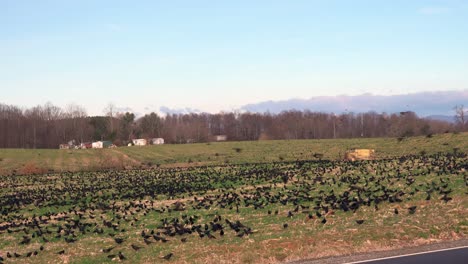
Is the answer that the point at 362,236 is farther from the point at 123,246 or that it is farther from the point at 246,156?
the point at 246,156

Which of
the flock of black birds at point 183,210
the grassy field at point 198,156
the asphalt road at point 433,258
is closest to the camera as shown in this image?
the asphalt road at point 433,258

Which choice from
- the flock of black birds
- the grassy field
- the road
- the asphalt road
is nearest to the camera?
the asphalt road

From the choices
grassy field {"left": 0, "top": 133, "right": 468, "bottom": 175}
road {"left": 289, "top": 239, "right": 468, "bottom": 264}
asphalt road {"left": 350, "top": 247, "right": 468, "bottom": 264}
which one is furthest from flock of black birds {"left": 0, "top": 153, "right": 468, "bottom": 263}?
grassy field {"left": 0, "top": 133, "right": 468, "bottom": 175}

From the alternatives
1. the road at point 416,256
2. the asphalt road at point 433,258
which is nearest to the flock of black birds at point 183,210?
the road at point 416,256

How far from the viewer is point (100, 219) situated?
20.0m

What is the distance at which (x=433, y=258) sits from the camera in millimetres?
11125

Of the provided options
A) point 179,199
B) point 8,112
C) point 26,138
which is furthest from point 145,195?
point 8,112

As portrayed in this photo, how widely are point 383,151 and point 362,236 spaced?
50.5 m

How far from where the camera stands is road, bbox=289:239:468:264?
1095cm

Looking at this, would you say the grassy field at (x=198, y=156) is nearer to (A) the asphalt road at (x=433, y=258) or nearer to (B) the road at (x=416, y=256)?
(B) the road at (x=416, y=256)

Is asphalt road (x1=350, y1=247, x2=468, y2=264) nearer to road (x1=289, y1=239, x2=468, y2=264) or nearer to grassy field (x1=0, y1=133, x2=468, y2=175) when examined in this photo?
road (x1=289, y1=239, x2=468, y2=264)

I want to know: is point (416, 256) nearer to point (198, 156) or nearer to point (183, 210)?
point (183, 210)

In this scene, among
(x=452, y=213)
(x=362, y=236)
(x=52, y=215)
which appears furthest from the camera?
(x=52, y=215)

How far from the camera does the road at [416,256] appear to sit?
11.0 m
